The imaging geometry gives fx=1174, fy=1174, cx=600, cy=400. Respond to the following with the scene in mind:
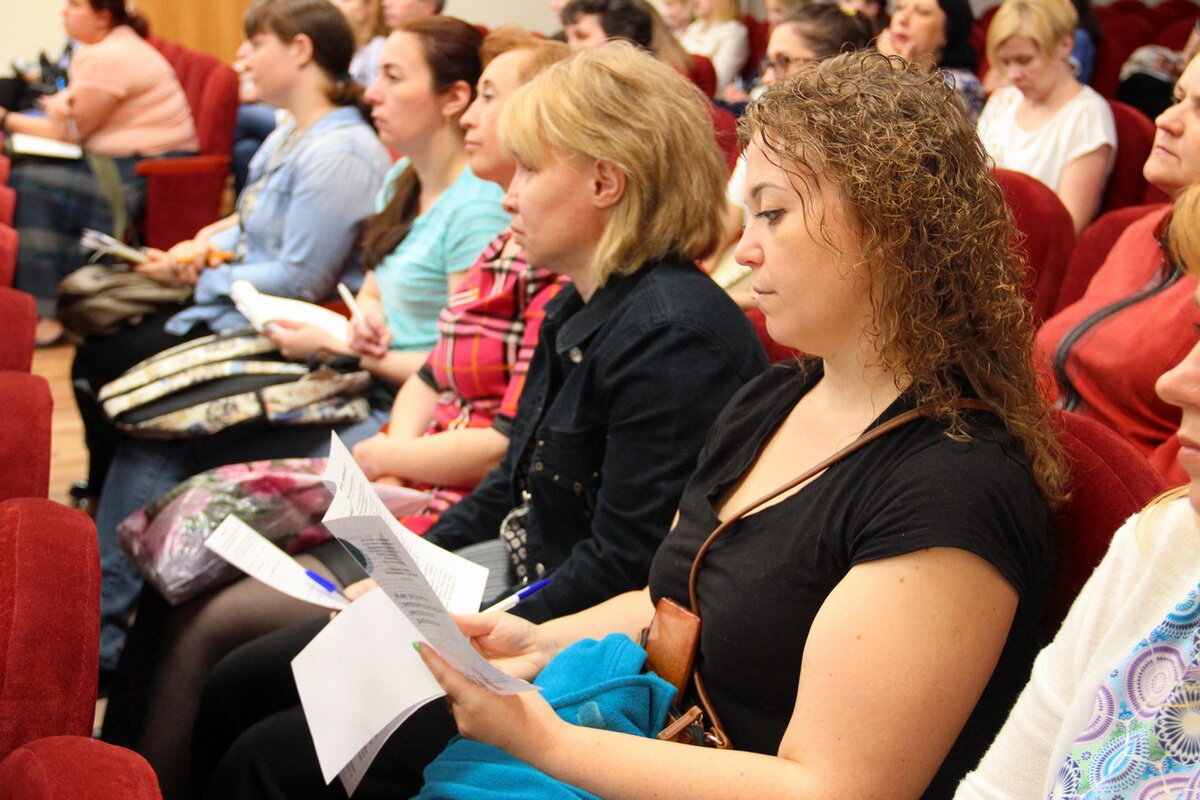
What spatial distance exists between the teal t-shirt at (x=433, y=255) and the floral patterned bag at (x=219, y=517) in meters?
0.54

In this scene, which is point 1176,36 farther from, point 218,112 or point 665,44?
point 218,112

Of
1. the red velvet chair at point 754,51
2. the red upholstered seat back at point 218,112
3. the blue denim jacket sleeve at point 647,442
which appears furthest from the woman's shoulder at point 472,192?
the red velvet chair at point 754,51

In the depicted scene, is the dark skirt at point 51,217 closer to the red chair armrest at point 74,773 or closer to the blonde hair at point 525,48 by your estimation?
the blonde hair at point 525,48

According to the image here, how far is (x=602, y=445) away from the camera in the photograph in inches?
63.9

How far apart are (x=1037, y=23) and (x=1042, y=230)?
1251 millimetres

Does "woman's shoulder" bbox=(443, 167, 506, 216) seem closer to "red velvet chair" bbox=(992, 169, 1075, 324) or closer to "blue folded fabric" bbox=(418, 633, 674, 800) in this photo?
"red velvet chair" bbox=(992, 169, 1075, 324)

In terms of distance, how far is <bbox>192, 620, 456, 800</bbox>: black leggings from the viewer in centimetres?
139

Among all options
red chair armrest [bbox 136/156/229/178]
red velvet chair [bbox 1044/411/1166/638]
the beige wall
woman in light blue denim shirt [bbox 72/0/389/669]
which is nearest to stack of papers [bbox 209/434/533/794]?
red velvet chair [bbox 1044/411/1166/638]

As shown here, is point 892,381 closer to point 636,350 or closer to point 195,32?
point 636,350

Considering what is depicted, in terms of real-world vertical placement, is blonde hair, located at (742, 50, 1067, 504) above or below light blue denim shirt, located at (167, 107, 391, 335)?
above

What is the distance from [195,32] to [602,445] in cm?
738

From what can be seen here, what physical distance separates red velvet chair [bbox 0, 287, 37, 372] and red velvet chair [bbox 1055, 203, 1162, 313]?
6.09 feet

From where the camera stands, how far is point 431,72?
2.55 meters

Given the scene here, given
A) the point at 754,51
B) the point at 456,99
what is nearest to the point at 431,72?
the point at 456,99
